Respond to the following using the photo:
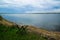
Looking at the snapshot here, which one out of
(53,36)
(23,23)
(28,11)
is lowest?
(53,36)

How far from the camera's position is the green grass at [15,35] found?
2.33 metres

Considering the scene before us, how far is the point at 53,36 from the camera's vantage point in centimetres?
255

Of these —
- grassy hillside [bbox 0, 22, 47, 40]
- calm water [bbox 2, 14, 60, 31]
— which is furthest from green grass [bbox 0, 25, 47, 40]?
calm water [bbox 2, 14, 60, 31]

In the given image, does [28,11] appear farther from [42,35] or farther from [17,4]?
[42,35]

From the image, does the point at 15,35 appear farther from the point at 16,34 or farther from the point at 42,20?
the point at 42,20

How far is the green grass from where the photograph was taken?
2.33 metres

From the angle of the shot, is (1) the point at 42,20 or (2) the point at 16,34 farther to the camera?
(1) the point at 42,20

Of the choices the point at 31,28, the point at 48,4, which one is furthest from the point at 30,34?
the point at 48,4

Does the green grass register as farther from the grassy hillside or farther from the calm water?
the calm water

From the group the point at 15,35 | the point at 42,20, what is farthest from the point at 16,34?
the point at 42,20

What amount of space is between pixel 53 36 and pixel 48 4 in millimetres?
478

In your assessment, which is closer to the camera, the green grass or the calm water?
the green grass

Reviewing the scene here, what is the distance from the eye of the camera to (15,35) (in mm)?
2396

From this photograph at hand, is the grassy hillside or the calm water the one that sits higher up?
the calm water
